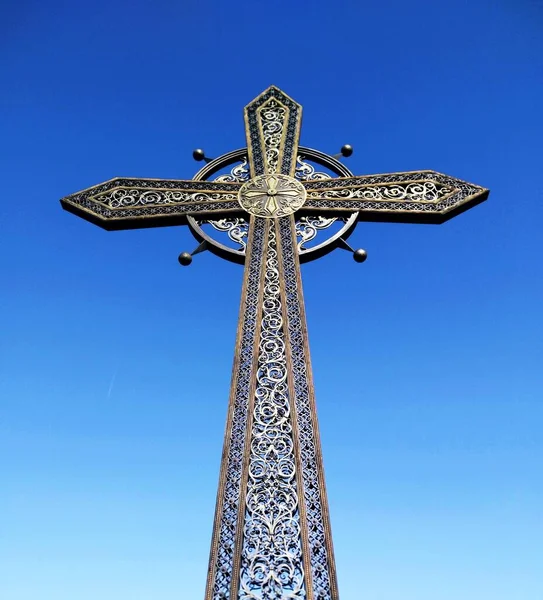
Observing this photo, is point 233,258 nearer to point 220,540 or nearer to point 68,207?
point 68,207

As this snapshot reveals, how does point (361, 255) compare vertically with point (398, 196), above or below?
below

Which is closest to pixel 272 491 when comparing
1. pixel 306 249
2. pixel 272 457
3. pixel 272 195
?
pixel 272 457

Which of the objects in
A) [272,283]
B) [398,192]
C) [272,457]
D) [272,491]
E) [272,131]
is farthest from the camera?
[272,131]

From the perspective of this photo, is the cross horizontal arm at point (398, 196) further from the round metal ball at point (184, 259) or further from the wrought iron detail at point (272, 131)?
the round metal ball at point (184, 259)

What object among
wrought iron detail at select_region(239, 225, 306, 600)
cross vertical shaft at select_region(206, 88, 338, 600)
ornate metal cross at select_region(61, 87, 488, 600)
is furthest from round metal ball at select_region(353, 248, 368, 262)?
wrought iron detail at select_region(239, 225, 306, 600)

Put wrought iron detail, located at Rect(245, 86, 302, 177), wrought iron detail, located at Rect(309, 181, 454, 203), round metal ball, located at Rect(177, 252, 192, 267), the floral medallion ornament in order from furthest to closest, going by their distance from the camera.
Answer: wrought iron detail, located at Rect(245, 86, 302, 177) → wrought iron detail, located at Rect(309, 181, 454, 203) → the floral medallion ornament → round metal ball, located at Rect(177, 252, 192, 267)

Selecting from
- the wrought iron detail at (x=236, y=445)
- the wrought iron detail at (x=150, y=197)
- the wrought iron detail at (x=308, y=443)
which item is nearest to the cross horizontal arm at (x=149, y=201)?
the wrought iron detail at (x=150, y=197)

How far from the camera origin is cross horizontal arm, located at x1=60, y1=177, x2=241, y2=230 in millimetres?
6523

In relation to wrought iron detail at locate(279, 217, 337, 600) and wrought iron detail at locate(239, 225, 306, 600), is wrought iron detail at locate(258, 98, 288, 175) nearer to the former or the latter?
wrought iron detail at locate(279, 217, 337, 600)

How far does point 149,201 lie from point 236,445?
2.98m

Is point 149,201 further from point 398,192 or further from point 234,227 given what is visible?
point 398,192

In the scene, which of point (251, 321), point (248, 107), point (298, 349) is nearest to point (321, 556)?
point (298, 349)

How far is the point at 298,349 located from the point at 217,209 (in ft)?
6.16

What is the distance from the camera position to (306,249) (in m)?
6.17
